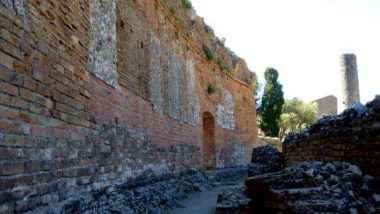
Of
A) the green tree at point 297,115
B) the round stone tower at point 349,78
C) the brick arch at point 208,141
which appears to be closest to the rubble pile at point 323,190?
the brick arch at point 208,141

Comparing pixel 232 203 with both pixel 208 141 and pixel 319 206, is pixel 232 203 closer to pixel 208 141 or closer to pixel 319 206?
pixel 319 206

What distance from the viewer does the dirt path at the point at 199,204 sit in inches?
291

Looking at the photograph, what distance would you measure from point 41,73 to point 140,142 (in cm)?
359

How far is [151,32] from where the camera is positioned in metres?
8.55

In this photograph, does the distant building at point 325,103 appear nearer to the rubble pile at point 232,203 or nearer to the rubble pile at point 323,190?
the rubble pile at point 232,203

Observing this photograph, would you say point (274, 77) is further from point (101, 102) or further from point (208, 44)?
point (101, 102)

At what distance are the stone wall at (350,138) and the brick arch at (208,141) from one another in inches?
285

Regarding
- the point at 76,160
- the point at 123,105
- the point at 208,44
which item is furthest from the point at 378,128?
the point at 208,44

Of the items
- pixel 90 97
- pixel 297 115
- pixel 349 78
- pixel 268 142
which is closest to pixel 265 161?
pixel 90 97

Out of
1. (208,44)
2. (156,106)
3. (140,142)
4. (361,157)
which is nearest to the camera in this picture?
(361,157)

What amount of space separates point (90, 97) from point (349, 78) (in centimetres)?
1413

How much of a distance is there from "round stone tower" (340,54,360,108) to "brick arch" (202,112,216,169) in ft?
21.7

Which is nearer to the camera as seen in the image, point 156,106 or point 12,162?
point 12,162

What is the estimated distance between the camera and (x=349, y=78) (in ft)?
54.3
